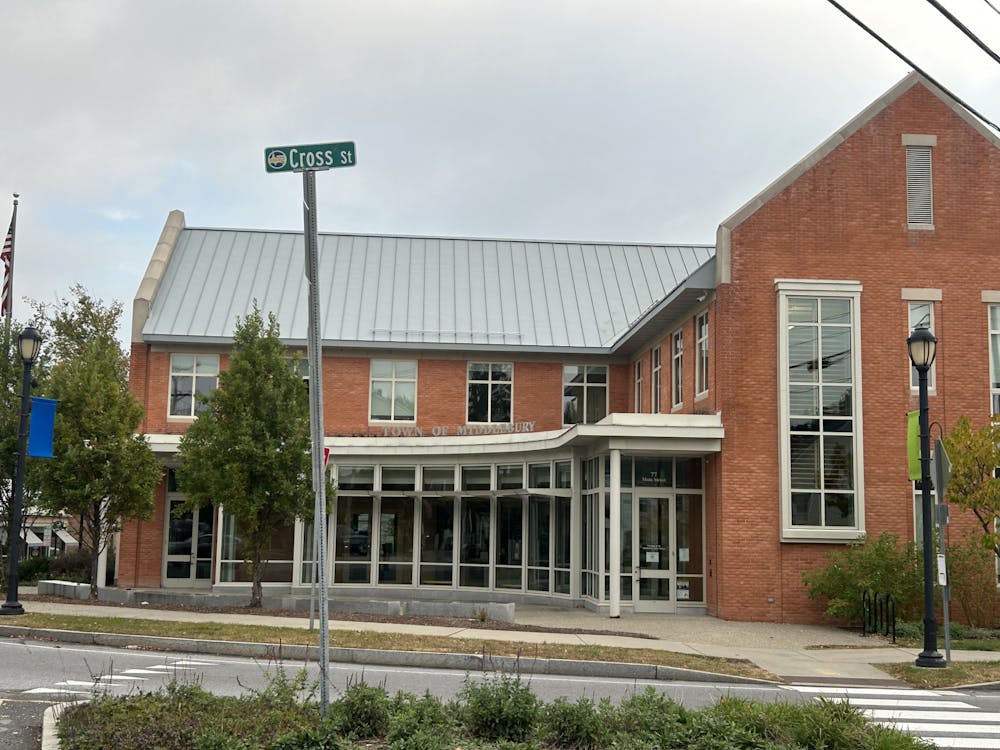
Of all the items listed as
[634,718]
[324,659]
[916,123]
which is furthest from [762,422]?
[324,659]

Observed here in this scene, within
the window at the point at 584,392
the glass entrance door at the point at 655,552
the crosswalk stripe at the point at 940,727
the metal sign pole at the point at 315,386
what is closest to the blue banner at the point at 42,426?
the glass entrance door at the point at 655,552

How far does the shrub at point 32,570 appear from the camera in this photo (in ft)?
99.6

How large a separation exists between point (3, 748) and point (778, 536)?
16.9m

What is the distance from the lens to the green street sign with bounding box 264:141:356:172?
24.2ft

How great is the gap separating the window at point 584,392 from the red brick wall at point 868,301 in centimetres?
868

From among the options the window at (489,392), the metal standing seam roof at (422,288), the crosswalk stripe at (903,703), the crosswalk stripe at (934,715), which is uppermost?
the metal standing seam roof at (422,288)

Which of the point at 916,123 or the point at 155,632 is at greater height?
the point at 916,123

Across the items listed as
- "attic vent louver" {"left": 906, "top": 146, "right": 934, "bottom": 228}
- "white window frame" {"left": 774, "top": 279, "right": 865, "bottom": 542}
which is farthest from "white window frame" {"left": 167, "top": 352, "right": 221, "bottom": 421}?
"attic vent louver" {"left": 906, "top": 146, "right": 934, "bottom": 228}

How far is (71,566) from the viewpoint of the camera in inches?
1243

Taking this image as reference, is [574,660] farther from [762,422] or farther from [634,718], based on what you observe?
[762,422]

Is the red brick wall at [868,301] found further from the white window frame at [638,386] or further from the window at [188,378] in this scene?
the window at [188,378]

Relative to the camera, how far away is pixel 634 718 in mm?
8789

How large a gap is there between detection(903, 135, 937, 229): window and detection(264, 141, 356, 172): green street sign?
1895 cm

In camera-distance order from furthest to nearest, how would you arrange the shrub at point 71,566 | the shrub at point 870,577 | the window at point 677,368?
the shrub at point 71,566
the window at point 677,368
the shrub at point 870,577
